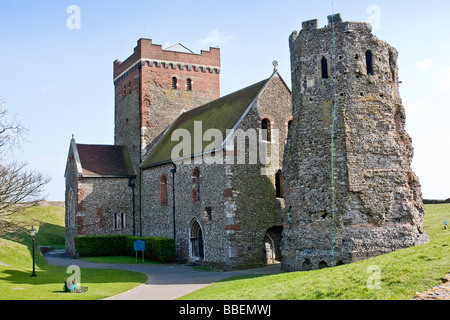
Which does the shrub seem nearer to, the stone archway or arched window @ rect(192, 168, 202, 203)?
arched window @ rect(192, 168, 202, 203)

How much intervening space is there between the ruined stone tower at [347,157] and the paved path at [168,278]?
11.1 ft

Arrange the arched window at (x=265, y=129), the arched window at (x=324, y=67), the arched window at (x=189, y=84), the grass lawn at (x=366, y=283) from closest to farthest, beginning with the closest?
the grass lawn at (x=366, y=283) < the arched window at (x=324, y=67) < the arched window at (x=265, y=129) < the arched window at (x=189, y=84)

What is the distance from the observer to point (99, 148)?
120 feet

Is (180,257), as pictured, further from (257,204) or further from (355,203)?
(355,203)

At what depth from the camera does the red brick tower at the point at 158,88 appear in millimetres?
34344

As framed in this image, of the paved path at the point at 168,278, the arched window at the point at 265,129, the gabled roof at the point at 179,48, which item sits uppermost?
the gabled roof at the point at 179,48

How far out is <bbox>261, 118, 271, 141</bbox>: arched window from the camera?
80.7 ft

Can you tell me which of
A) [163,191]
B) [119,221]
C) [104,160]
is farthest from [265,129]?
[104,160]

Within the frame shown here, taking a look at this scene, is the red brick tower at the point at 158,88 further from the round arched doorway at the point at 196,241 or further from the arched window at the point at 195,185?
the round arched doorway at the point at 196,241

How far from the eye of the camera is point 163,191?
30.3 metres

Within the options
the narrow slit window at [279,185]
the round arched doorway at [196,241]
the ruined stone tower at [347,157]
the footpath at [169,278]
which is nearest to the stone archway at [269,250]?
the footpath at [169,278]

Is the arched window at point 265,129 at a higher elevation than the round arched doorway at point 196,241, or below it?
higher
